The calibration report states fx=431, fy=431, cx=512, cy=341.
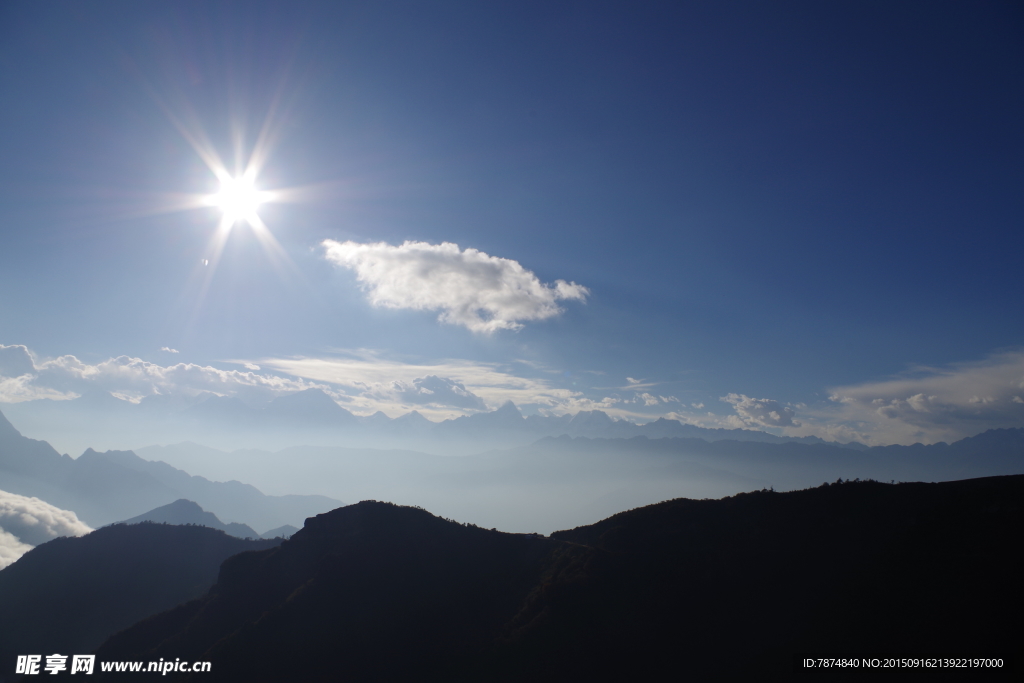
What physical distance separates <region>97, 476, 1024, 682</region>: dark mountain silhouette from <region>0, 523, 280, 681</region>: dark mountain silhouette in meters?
49.7

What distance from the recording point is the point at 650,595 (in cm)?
3734

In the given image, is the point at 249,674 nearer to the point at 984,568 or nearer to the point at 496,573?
the point at 496,573

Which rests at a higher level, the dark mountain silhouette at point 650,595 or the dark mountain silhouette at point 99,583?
the dark mountain silhouette at point 650,595

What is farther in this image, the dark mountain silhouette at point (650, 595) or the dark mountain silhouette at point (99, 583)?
the dark mountain silhouette at point (99, 583)

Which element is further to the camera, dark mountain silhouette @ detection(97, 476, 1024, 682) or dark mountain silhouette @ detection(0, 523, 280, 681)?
dark mountain silhouette @ detection(0, 523, 280, 681)

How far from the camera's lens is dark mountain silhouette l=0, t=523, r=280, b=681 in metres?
93.1

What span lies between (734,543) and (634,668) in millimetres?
15891

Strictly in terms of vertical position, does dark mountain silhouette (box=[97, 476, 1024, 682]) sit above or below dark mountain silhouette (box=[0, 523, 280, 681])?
above

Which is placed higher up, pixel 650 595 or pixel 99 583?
pixel 650 595

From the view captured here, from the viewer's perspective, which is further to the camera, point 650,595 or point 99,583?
point 99,583

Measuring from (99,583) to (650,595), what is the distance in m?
131

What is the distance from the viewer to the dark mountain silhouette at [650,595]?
29.9 meters

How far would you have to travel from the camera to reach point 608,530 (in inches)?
1967

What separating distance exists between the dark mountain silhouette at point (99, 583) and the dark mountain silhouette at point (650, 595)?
49.7 metres
